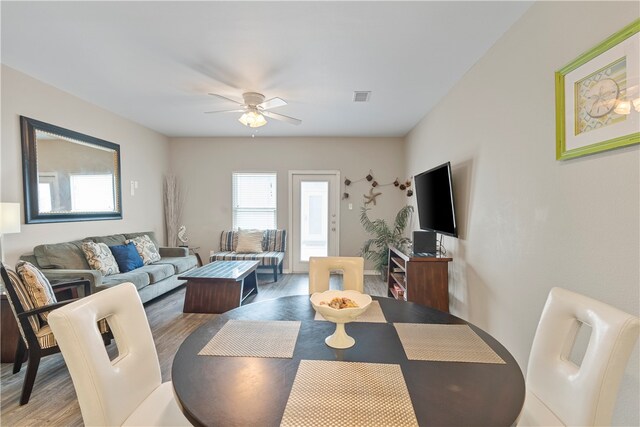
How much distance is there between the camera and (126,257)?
362 cm

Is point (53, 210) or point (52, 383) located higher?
point (53, 210)

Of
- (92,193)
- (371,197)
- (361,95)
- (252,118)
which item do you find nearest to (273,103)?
(252,118)

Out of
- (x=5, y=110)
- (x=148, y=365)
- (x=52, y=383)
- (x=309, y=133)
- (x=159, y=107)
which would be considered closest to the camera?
(x=148, y=365)

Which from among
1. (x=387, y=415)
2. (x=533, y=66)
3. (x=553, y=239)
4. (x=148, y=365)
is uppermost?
(x=533, y=66)

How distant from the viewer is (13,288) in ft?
6.37

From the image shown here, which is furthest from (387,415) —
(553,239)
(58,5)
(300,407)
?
(58,5)

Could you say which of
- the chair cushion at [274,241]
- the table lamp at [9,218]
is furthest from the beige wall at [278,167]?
the table lamp at [9,218]

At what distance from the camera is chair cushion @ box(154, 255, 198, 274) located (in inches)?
163

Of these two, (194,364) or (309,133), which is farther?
(309,133)

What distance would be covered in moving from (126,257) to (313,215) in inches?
118

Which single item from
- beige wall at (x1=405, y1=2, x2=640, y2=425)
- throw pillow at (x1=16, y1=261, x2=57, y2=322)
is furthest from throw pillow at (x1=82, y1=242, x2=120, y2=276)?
beige wall at (x1=405, y1=2, x2=640, y2=425)

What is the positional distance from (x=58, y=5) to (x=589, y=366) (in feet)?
10.7

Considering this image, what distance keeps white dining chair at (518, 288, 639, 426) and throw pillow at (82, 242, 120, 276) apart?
385cm

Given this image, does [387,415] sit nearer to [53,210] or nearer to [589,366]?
[589,366]
